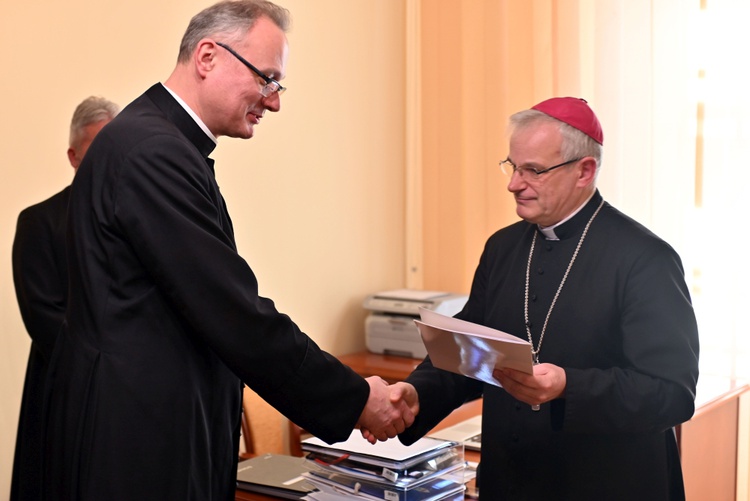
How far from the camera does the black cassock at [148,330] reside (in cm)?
166

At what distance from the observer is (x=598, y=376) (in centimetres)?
183

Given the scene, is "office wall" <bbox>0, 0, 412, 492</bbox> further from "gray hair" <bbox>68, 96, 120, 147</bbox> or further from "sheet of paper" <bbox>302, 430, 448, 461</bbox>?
"sheet of paper" <bbox>302, 430, 448, 461</bbox>

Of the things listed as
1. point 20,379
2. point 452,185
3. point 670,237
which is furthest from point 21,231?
point 670,237

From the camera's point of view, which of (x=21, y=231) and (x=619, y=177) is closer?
(x=21, y=231)

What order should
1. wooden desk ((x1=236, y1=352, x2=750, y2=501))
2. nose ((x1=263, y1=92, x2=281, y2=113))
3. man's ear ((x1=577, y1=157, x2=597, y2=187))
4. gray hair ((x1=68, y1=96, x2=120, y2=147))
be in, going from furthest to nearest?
wooden desk ((x1=236, y1=352, x2=750, y2=501)) < gray hair ((x1=68, y1=96, x2=120, y2=147)) < man's ear ((x1=577, y1=157, x2=597, y2=187)) < nose ((x1=263, y1=92, x2=281, y2=113))

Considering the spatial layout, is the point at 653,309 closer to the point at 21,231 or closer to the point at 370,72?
the point at 21,231

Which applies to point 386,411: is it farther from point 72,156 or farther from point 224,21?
point 72,156

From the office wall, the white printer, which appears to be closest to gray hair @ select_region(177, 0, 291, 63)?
the office wall

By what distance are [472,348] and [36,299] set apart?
5.31 ft

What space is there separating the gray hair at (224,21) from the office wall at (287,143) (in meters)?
1.39

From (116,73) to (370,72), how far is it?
5.32 ft

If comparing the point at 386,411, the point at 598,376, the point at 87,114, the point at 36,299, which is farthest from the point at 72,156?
the point at 598,376

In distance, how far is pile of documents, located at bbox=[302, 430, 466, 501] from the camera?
1.98m

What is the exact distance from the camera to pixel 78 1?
3.19 metres
